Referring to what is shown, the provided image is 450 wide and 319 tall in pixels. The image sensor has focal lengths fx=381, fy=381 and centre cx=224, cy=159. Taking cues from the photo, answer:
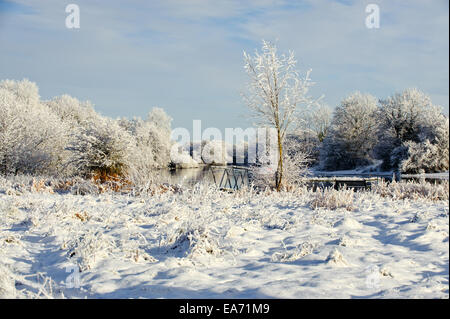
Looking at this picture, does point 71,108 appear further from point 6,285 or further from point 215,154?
point 6,285

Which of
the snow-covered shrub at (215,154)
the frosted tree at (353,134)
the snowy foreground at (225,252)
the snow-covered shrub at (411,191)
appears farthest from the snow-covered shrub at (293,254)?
the snow-covered shrub at (215,154)

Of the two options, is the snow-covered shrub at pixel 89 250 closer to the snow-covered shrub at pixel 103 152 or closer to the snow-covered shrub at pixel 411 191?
the snow-covered shrub at pixel 411 191

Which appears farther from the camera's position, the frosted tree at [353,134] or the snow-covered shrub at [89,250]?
the frosted tree at [353,134]

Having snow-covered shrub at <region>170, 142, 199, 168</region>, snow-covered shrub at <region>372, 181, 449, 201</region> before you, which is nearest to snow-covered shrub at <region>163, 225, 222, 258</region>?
snow-covered shrub at <region>372, 181, 449, 201</region>

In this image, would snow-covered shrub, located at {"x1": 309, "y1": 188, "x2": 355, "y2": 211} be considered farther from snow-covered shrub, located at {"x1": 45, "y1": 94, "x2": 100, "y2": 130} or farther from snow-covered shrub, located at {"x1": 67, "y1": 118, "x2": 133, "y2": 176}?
snow-covered shrub, located at {"x1": 45, "y1": 94, "x2": 100, "y2": 130}

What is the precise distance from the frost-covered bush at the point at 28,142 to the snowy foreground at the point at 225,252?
1367 centimetres

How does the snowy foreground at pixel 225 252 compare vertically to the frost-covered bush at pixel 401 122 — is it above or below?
below

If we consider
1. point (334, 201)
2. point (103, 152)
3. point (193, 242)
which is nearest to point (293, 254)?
point (193, 242)

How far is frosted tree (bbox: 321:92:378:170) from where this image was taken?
4078 centimetres

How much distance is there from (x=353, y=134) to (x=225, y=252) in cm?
3896

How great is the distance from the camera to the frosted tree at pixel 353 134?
40781 mm

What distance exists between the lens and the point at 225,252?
4.59 meters

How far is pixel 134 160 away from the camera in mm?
16422

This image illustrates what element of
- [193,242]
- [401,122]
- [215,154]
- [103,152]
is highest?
[401,122]
